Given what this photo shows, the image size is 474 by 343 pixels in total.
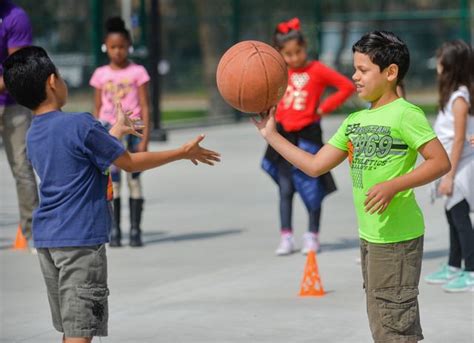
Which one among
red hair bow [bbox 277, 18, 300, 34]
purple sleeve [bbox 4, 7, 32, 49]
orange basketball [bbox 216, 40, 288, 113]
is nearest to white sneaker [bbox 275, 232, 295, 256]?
red hair bow [bbox 277, 18, 300, 34]

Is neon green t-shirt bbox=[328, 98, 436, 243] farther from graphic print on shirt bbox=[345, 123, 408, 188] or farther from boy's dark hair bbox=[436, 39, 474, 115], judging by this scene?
boy's dark hair bbox=[436, 39, 474, 115]

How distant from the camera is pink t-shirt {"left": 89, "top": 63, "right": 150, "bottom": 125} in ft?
31.4

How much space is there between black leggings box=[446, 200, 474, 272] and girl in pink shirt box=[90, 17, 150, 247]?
9.21ft

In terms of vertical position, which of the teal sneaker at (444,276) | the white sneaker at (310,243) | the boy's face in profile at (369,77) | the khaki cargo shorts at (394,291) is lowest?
the white sneaker at (310,243)

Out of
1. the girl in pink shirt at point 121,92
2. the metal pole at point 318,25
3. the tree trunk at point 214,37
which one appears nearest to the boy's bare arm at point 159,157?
the girl in pink shirt at point 121,92

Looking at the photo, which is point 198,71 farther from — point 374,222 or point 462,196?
point 374,222

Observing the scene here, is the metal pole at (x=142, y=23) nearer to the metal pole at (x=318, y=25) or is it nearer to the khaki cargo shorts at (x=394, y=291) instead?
the metal pole at (x=318, y=25)

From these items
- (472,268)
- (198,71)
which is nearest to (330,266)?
(472,268)

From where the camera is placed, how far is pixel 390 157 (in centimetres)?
517

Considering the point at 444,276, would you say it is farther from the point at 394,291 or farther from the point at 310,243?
the point at 394,291

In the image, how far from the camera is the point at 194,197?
1293 cm

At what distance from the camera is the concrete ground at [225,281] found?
265 inches

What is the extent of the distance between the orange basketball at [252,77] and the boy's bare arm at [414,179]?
1.15 meters

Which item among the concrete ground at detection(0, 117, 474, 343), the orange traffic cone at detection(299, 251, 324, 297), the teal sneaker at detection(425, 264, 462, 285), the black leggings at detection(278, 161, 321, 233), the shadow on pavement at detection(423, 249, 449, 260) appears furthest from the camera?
the black leggings at detection(278, 161, 321, 233)
